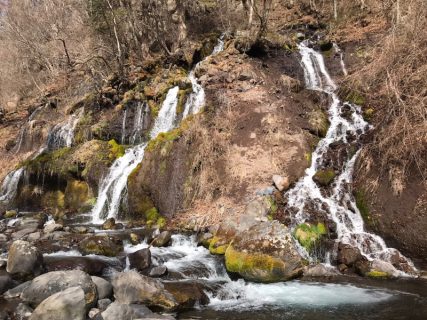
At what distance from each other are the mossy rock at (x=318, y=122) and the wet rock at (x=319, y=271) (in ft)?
18.9

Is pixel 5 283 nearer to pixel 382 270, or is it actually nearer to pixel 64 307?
pixel 64 307


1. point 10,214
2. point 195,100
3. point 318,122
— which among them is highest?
point 195,100

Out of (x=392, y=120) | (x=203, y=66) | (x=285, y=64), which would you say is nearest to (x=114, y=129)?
(x=203, y=66)

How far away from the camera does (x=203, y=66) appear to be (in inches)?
720

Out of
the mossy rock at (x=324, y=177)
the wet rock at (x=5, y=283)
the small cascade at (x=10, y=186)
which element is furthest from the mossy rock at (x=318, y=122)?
the small cascade at (x=10, y=186)

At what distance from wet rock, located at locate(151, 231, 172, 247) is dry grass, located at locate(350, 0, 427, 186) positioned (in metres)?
5.86

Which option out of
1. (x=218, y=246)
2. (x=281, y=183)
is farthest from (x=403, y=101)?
(x=218, y=246)

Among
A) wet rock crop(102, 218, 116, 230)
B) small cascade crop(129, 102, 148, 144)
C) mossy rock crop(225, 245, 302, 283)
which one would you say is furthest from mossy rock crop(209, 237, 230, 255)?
small cascade crop(129, 102, 148, 144)

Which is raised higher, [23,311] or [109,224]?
[109,224]

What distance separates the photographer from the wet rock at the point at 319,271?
8.72 meters

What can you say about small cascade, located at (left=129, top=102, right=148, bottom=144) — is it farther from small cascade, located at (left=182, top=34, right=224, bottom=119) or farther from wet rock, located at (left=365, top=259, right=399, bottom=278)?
wet rock, located at (left=365, top=259, right=399, bottom=278)

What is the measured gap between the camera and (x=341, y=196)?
10805mm

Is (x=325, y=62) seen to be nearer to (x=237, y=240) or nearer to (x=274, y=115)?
(x=274, y=115)

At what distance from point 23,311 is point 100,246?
3055 millimetres
